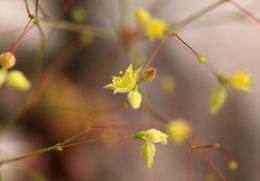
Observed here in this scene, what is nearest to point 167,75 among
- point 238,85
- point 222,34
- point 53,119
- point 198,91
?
point 198,91

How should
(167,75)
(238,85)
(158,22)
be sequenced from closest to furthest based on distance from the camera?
(238,85) → (158,22) → (167,75)

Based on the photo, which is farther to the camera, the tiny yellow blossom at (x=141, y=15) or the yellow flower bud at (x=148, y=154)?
the tiny yellow blossom at (x=141, y=15)

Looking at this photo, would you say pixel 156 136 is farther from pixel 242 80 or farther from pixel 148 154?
pixel 242 80

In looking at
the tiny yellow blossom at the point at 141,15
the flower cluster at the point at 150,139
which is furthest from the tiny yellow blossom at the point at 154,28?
the flower cluster at the point at 150,139

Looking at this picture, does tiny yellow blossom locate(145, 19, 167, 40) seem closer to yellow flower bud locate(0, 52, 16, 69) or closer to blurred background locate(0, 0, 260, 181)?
blurred background locate(0, 0, 260, 181)

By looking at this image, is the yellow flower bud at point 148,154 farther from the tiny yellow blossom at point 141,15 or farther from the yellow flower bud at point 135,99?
the tiny yellow blossom at point 141,15

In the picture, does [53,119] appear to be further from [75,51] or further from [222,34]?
[222,34]

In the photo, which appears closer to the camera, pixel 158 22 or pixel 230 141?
pixel 158 22
